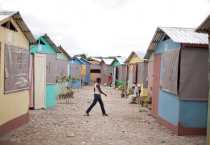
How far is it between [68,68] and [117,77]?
876 cm

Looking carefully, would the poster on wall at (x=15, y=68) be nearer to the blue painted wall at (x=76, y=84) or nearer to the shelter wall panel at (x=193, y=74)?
the shelter wall panel at (x=193, y=74)

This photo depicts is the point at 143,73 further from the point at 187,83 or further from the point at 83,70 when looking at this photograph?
the point at 83,70

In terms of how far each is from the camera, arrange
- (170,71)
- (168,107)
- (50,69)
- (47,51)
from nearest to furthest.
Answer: (170,71)
(168,107)
(47,51)
(50,69)

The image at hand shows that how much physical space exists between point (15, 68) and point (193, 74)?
199 inches

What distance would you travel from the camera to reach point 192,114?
35.6 feet

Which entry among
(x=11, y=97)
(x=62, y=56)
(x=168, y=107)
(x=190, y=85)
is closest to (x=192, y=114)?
(x=190, y=85)

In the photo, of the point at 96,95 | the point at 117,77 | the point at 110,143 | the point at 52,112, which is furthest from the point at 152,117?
the point at 117,77

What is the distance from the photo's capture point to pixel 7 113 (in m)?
10.0

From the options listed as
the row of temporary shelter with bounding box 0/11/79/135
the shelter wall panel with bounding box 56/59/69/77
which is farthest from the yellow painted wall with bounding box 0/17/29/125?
the shelter wall panel with bounding box 56/59/69/77

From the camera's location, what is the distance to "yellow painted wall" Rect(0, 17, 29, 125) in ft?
31.2

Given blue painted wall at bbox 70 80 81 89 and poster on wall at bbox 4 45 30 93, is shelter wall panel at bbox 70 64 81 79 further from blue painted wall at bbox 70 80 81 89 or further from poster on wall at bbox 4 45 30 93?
poster on wall at bbox 4 45 30 93

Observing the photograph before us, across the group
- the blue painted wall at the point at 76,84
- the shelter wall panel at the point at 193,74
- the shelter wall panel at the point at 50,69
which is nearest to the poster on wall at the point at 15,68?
the shelter wall panel at the point at 50,69

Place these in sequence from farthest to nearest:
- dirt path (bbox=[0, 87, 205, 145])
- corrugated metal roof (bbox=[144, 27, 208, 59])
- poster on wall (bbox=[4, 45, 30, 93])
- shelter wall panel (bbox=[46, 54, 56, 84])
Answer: shelter wall panel (bbox=[46, 54, 56, 84]) < corrugated metal roof (bbox=[144, 27, 208, 59]) < poster on wall (bbox=[4, 45, 30, 93]) < dirt path (bbox=[0, 87, 205, 145])

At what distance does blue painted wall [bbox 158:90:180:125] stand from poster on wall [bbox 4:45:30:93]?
4.55 meters
